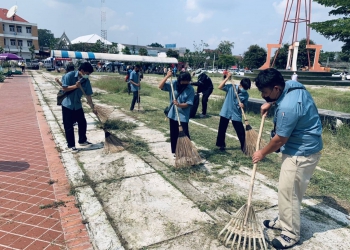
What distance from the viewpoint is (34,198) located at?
333 centimetres

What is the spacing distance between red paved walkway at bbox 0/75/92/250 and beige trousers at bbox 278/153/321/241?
1851 mm

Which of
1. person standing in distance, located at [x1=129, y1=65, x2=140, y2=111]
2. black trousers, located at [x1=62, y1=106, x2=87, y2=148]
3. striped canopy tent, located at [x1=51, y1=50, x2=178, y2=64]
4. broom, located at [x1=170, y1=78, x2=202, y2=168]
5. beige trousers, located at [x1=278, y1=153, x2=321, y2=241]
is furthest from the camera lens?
striped canopy tent, located at [x1=51, y1=50, x2=178, y2=64]

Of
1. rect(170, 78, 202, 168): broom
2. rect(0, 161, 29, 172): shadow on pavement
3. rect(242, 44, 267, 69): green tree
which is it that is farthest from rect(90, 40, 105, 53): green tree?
rect(170, 78, 202, 168): broom

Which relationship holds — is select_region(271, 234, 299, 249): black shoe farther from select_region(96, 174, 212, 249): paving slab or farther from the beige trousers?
select_region(96, 174, 212, 249): paving slab

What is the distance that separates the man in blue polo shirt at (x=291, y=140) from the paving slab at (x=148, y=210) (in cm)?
87

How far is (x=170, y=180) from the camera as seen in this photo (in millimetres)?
3924

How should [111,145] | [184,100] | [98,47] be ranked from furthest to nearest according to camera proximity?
1. [98,47]
2. [111,145]
3. [184,100]

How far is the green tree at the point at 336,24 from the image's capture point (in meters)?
7.53

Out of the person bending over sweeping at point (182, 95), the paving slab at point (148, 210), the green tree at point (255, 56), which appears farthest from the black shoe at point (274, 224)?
the green tree at point (255, 56)

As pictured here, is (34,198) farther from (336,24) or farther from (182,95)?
(336,24)

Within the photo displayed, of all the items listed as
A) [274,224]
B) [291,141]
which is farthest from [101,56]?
[291,141]

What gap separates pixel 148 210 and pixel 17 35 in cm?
6702

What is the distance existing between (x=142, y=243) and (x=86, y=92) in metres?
3.33

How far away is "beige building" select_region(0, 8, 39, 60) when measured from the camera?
55.9 m
